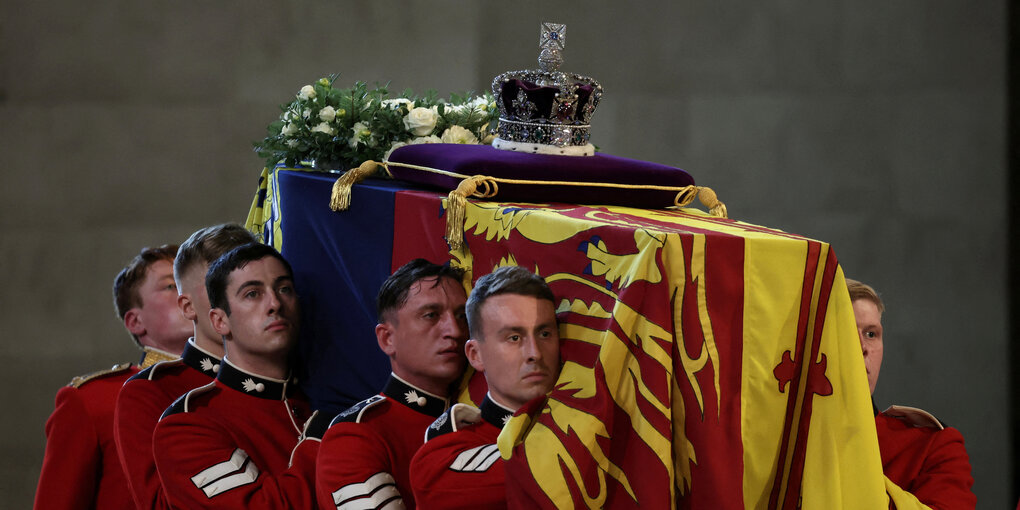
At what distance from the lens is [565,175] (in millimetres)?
2432

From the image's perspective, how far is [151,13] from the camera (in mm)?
4887

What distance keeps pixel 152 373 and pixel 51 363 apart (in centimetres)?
243

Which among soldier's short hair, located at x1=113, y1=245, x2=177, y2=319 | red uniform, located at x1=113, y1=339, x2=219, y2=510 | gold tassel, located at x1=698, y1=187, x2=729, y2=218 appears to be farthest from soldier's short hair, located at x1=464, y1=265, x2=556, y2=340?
soldier's short hair, located at x1=113, y1=245, x2=177, y2=319

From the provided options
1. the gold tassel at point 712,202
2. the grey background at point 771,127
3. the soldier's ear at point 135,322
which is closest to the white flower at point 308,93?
the soldier's ear at point 135,322

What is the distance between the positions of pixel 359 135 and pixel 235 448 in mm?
930

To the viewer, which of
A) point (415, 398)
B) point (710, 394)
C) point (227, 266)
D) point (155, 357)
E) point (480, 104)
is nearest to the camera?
point (710, 394)

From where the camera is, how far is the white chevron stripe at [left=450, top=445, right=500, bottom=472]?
2.00m

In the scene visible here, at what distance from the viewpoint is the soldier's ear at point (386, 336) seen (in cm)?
240

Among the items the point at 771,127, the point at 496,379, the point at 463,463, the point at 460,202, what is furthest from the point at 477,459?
the point at 771,127

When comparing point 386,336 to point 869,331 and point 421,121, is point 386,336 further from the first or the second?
point 869,331

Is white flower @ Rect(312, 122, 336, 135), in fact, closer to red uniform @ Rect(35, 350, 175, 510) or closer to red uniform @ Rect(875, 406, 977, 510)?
red uniform @ Rect(35, 350, 175, 510)

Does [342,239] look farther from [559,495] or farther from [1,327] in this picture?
[1,327]

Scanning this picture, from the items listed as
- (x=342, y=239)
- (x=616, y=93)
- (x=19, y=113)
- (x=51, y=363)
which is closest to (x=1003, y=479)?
(x=616, y=93)

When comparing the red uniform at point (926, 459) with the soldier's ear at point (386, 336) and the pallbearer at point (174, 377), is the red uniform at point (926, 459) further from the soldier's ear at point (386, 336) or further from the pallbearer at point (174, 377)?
the pallbearer at point (174, 377)
